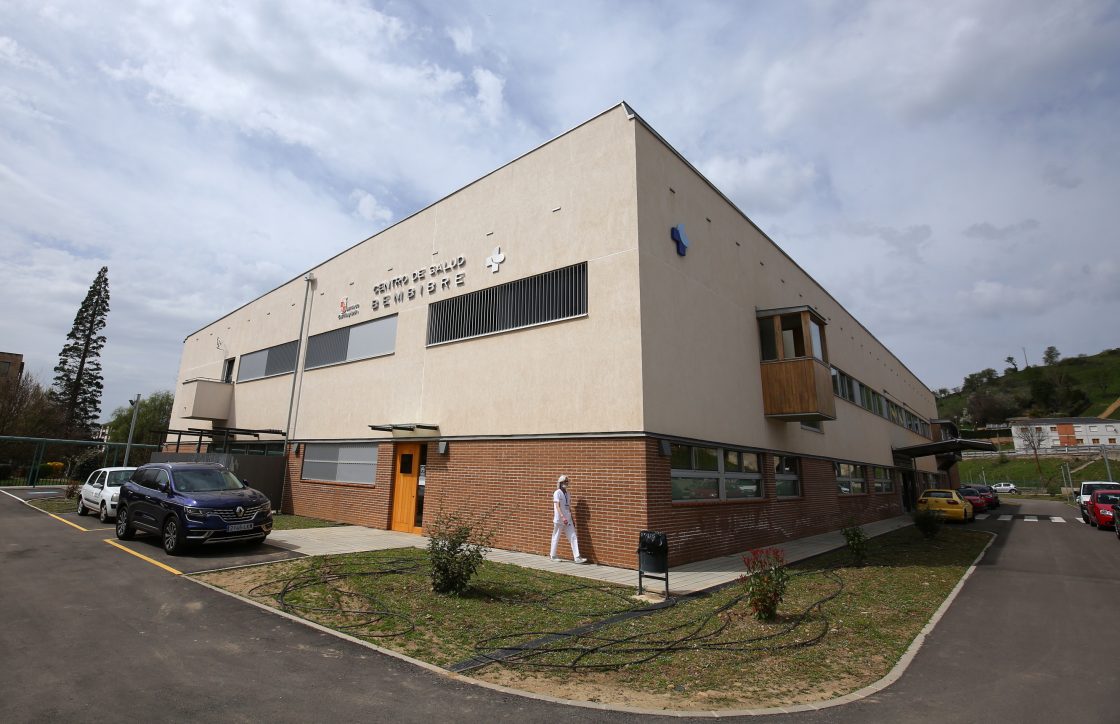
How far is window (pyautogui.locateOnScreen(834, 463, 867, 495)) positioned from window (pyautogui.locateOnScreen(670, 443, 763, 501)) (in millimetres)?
8071

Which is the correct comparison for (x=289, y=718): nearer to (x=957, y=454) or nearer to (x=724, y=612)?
(x=724, y=612)

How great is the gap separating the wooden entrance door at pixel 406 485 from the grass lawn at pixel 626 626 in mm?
4748

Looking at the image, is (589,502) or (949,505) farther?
(949,505)

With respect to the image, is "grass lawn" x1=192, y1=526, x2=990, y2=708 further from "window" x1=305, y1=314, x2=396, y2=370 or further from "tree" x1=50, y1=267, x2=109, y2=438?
"tree" x1=50, y1=267, x2=109, y2=438

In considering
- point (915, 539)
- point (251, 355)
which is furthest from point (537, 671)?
point (251, 355)

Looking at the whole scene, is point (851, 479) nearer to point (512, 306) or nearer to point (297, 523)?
point (512, 306)

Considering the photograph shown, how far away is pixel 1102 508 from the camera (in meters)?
21.0

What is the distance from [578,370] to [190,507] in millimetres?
8448

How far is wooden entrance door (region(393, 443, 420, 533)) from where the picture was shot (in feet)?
50.5

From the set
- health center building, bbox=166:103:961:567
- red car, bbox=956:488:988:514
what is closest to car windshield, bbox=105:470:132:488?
health center building, bbox=166:103:961:567

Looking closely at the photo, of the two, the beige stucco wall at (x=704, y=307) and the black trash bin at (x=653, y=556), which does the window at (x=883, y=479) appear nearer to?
the beige stucco wall at (x=704, y=307)

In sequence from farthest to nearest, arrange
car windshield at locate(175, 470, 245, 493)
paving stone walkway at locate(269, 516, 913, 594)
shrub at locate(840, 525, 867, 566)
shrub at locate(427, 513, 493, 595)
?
car windshield at locate(175, 470, 245, 493), shrub at locate(840, 525, 867, 566), paving stone walkway at locate(269, 516, 913, 594), shrub at locate(427, 513, 493, 595)

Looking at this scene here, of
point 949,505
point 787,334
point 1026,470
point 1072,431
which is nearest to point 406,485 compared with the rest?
point 787,334

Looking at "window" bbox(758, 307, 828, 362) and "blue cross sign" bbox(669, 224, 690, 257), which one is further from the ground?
"blue cross sign" bbox(669, 224, 690, 257)
